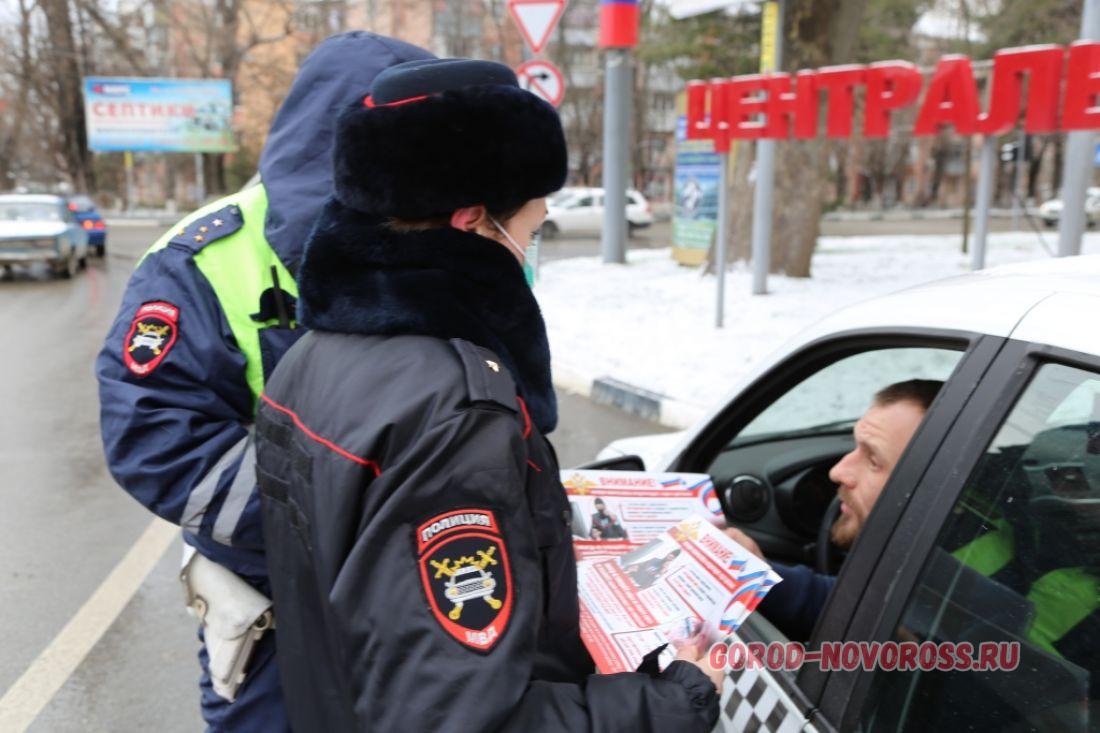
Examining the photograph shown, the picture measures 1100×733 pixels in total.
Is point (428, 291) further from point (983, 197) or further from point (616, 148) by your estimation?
point (616, 148)

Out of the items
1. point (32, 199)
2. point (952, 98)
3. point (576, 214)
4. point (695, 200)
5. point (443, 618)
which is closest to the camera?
point (443, 618)

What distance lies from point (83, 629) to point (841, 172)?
163 feet

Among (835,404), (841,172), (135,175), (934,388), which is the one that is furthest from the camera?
(135,175)

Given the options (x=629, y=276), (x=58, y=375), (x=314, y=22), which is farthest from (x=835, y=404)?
(x=314, y=22)

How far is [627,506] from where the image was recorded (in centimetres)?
200

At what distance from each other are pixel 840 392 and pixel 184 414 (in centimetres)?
627

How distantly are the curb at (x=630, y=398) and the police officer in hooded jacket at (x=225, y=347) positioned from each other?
187 inches

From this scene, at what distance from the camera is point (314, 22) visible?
39.8 meters

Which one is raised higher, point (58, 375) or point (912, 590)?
point (912, 590)

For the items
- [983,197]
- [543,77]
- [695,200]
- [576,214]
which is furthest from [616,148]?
[576,214]

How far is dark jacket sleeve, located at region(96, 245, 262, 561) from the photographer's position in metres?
1.69

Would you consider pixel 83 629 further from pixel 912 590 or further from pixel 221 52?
pixel 221 52

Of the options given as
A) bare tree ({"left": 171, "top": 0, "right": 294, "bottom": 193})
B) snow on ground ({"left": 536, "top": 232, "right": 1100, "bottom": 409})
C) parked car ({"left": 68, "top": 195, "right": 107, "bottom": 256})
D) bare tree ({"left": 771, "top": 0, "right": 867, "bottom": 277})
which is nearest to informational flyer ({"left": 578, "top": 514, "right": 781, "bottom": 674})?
snow on ground ({"left": 536, "top": 232, "right": 1100, "bottom": 409})

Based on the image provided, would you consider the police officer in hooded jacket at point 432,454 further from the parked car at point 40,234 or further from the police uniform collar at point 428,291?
the parked car at point 40,234
